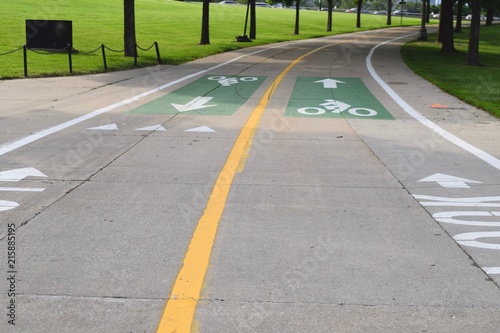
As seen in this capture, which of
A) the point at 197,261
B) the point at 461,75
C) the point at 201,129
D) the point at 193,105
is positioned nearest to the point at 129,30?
the point at 461,75

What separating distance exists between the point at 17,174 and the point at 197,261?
3.94m

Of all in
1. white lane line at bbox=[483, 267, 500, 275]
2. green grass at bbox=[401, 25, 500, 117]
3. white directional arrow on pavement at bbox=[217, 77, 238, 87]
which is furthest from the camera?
white directional arrow on pavement at bbox=[217, 77, 238, 87]

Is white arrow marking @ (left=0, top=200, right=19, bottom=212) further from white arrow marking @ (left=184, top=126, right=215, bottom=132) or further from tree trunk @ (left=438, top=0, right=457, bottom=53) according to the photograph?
tree trunk @ (left=438, top=0, right=457, bottom=53)

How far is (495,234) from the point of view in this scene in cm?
646

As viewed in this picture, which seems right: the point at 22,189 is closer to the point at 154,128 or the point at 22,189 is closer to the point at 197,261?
the point at 197,261

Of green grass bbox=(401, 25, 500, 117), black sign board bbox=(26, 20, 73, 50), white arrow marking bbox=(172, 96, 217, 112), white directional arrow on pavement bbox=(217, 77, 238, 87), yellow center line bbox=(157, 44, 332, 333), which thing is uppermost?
black sign board bbox=(26, 20, 73, 50)

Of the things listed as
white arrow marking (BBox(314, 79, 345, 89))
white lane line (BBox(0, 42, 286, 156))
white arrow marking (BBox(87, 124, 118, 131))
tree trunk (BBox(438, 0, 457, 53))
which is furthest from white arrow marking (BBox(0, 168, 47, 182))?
tree trunk (BBox(438, 0, 457, 53))

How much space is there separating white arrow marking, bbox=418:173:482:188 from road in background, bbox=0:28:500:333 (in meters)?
0.04

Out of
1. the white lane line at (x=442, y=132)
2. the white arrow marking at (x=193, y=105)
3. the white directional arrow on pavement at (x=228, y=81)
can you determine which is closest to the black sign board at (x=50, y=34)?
the white directional arrow on pavement at (x=228, y=81)

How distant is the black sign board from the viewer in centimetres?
3186

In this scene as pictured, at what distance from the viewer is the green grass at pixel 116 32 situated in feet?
89.2

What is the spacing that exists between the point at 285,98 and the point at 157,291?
42.1 feet

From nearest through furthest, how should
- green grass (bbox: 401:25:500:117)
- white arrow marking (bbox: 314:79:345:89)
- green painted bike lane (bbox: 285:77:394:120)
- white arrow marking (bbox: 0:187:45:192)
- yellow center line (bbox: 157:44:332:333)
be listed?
1. yellow center line (bbox: 157:44:332:333)
2. white arrow marking (bbox: 0:187:45:192)
3. green painted bike lane (bbox: 285:77:394:120)
4. green grass (bbox: 401:25:500:117)
5. white arrow marking (bbox: 314:79:345:89)

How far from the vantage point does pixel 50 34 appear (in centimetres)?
3200
